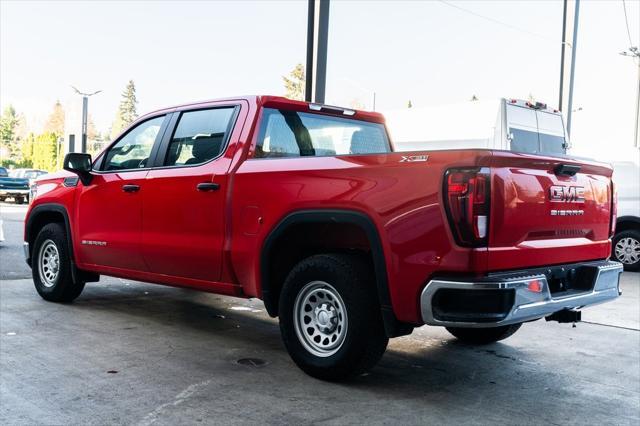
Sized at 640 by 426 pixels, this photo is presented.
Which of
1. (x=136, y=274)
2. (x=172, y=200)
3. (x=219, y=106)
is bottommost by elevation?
(x=136, y=274)

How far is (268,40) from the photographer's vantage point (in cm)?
6381

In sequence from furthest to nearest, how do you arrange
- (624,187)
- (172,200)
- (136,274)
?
(624,187), (136,274), (172,200)

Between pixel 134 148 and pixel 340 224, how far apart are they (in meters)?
2.55

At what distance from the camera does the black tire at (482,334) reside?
5.42 metres

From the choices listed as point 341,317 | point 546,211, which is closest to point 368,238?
point 341,317

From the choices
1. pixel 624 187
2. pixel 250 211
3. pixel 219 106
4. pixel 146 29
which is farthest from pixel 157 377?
pixel 146 29

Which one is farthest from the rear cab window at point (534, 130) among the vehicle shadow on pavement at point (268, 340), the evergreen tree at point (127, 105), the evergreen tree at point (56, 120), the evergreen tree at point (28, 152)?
the evergreen tree at point (56, 120)

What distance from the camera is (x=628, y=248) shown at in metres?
11.6

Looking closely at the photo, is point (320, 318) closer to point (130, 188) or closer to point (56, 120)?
point (130, 188)

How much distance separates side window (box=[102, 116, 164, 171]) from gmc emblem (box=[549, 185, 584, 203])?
336 cm

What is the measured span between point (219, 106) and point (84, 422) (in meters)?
2.73

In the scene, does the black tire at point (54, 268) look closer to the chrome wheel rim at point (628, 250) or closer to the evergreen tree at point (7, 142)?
the chrome wheel rim at point (628, 250)

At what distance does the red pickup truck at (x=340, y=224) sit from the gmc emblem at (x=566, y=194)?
0.02m

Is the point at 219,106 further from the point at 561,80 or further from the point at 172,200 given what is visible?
the point at 561,80
